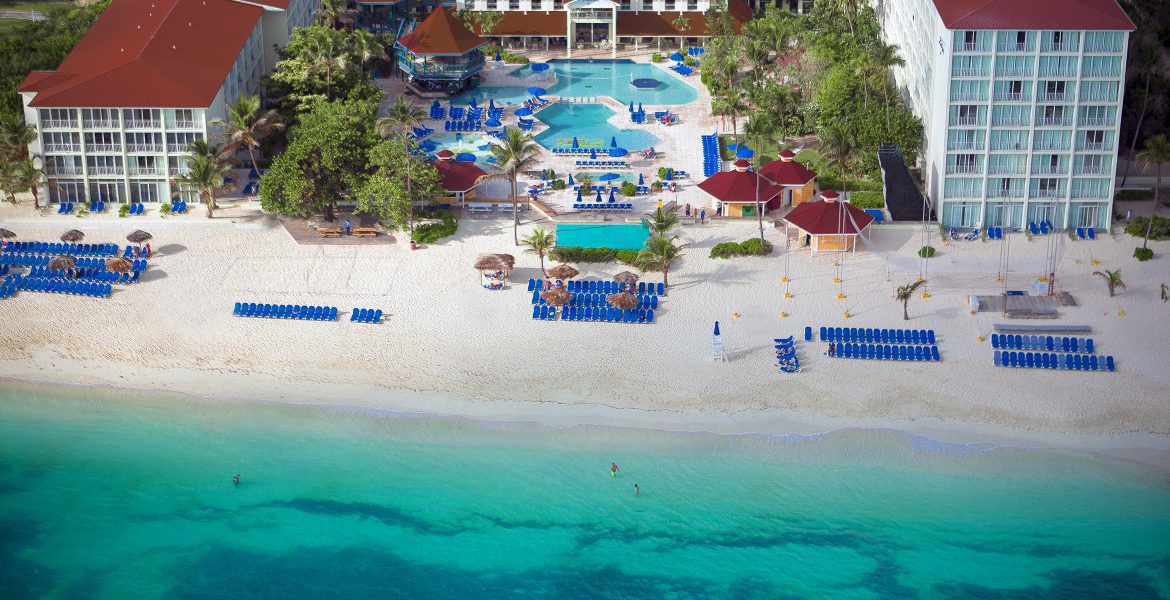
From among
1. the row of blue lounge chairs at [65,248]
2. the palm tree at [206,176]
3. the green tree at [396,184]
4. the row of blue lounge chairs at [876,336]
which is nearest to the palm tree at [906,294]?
the row of blue lounge chairs at [876,336]

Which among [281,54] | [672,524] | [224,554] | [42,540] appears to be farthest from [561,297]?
[281,54]

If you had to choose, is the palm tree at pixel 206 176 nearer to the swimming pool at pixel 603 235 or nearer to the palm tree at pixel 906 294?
the swimming pool at pixel 603 235

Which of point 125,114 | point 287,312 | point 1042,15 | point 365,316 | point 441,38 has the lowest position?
point 365,316

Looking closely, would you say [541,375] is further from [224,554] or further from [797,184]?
[797,184]

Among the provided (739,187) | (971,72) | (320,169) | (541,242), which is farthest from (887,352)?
(320,169)

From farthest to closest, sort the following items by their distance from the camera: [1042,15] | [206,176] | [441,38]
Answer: [441,38]
[206,176]
[1042,15]

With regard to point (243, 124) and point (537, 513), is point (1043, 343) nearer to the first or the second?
point (537, 513)
